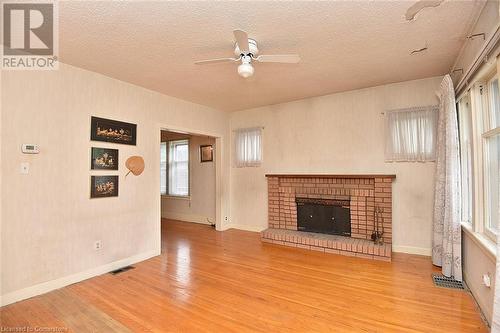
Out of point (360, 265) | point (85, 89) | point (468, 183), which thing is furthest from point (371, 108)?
point (85, 89)

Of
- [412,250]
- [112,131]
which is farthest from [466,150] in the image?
[112,131]

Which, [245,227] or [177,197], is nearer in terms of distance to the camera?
[245,227]

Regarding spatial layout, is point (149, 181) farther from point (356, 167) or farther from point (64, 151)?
point (356, 167)

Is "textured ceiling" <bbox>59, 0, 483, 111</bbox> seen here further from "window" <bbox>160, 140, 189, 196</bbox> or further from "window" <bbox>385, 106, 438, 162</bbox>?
"window" <bbox>160, 140, 189, 196</bbox>

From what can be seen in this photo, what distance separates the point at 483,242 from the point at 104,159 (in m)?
4.38

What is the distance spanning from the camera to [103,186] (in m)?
3.32

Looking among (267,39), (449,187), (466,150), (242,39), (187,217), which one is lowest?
(187,217)

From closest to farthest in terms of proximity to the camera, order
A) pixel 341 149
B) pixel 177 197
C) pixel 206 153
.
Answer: pixel 341 149 → pixel 206 153 → pixel 177 197

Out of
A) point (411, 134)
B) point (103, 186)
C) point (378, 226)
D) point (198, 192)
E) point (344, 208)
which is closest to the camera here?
point (103, 186)

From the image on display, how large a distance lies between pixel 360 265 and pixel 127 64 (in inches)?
161

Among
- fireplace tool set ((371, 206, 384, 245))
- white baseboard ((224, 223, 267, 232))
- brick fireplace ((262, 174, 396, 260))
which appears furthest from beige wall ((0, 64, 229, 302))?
fireplace tool set ((371, 206, 384, 245))

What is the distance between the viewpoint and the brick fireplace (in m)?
3.84

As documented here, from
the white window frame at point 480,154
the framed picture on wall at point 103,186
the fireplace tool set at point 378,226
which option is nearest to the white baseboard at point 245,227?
the fireplace tool set at point 378,226

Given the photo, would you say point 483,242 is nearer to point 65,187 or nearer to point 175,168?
point 65,187
